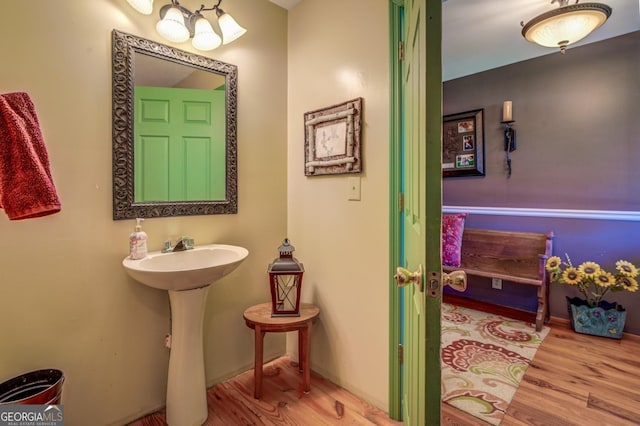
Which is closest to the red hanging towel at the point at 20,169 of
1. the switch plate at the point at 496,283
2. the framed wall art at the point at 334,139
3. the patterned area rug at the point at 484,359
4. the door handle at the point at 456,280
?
the framed wall art at the point at 334,139

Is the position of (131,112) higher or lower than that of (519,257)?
higher

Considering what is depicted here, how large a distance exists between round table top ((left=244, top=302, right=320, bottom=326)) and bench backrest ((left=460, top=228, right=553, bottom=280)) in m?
1.85

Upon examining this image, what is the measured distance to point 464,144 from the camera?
3.18 meters

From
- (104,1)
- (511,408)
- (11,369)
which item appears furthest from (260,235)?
(511,408)

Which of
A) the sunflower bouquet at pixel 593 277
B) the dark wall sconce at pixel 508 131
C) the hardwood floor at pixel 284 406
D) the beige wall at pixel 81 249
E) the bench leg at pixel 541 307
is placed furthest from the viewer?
the dark wall sconce at pixel 508 131

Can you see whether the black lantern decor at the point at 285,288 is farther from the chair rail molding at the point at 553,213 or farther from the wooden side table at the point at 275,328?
the chair rail molding at the point at 553,213

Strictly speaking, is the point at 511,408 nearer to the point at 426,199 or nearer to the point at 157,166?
the point at 426,199

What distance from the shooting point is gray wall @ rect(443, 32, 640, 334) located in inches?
92.9

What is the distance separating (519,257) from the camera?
2713 millimetres

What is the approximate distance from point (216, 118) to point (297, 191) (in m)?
0.66

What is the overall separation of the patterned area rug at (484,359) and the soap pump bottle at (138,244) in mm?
1783

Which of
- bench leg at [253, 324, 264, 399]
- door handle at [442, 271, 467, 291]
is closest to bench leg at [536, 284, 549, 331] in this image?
bench leg at [253, 324, 264, 399]

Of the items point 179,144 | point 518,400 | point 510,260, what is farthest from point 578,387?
point 179,144

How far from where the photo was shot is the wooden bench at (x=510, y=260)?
2551 mm
